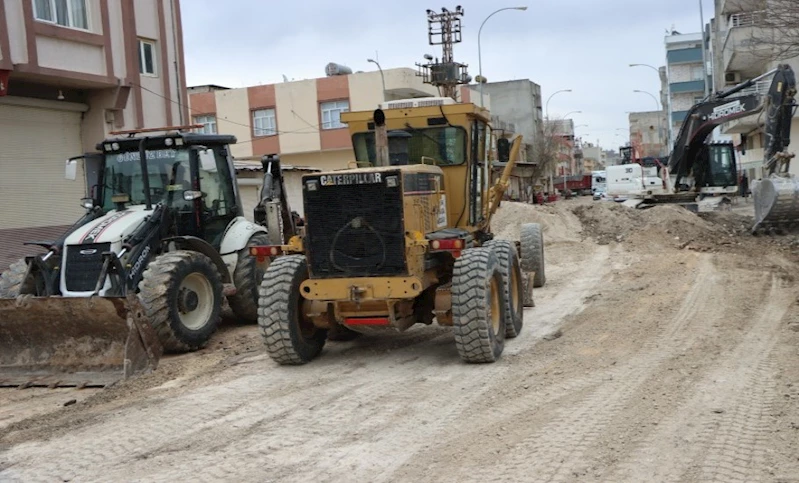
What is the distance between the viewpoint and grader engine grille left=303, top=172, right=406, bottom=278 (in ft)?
24.7

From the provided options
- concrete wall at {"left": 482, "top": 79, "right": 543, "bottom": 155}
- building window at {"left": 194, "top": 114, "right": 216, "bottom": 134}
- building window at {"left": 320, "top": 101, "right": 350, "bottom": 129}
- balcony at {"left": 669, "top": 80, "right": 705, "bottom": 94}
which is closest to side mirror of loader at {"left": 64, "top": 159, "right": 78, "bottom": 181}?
building window at {"left": 320, "top": 101, "right": 350, "bottom": 129}

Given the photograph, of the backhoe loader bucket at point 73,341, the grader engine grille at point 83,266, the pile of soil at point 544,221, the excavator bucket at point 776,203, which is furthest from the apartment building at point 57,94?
the excavator bucket at point 776,203

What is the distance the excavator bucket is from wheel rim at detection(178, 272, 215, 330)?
478 inches

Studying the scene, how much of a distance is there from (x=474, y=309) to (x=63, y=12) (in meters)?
12.8

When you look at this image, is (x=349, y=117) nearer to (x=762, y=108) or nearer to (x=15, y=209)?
(x=15, y=209)

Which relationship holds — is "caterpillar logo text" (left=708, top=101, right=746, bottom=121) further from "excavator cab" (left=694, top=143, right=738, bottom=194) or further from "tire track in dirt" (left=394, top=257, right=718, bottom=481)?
"tire track in dirt" (left=394, top=257, right=718, bottom=481)

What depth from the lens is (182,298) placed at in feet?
29.4

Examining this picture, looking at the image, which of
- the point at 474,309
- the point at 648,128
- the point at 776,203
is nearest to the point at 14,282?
the point at 474,309

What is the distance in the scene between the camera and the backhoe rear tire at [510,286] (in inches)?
329

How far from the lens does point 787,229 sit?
56.7 ft

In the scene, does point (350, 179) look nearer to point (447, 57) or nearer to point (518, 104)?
point (447, 57)

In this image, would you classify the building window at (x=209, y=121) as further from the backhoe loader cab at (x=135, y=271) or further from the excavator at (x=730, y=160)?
the backhoe loader cab at (x=135, y=271)

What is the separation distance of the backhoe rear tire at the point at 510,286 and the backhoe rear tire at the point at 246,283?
3326mm

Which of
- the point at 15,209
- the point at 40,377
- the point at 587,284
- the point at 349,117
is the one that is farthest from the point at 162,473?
the point at 15,209
